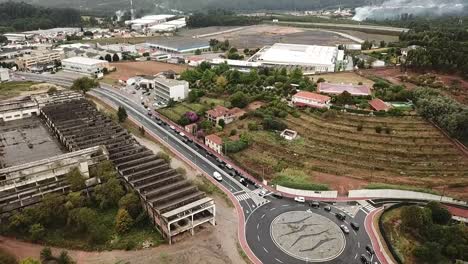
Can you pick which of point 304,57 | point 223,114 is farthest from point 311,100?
point 304,57

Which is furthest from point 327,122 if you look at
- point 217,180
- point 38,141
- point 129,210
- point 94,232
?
point 38,141

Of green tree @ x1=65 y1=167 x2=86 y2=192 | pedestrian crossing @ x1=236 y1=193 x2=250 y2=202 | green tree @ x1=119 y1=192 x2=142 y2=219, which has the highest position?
green tree @ x1=65 y1=167 x2=86 y2=192

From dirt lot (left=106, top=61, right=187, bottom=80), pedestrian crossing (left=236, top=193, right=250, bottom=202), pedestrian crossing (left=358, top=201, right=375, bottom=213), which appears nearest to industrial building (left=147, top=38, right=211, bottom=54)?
dirt lot (left=106, top=61, right=187, bottom=80)

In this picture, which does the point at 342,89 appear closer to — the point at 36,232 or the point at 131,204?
the point at 131,204

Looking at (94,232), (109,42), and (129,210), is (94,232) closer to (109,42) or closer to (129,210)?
(129,210)

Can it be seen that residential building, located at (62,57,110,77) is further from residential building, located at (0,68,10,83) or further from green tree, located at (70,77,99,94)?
green tree, located at (70,77,99,94)

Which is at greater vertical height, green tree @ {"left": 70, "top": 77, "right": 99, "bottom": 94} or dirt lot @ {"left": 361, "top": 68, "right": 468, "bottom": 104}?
dirt lot @ {"left": 361, "top": 68, "right": 468, "bottom": 104}
